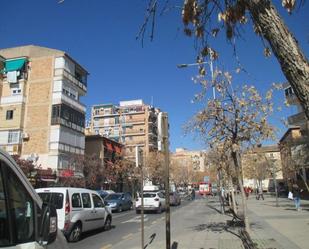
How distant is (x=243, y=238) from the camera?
44.1 ft

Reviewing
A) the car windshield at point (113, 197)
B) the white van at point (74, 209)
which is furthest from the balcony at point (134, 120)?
the white van at point (74, 209)

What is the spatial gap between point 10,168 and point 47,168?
43.6 m

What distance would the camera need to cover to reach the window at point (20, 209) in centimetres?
301

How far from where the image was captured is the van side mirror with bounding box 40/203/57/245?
303cm

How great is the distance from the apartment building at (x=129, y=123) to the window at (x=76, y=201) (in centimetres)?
8912

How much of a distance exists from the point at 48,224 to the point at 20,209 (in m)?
0.27

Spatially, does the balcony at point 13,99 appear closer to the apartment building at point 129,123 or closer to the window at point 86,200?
the window at point 86,200

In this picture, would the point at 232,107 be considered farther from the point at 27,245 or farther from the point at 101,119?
the point at 101,119

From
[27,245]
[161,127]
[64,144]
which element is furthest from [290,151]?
[27,245]

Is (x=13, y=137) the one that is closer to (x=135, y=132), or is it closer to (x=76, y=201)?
(x=76, y=201)

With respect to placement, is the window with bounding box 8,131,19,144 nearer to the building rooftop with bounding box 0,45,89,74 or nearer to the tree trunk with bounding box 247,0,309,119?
the building rooftop with bounding box 0,45,89,74

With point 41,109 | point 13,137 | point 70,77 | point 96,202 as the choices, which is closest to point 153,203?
point 96,202

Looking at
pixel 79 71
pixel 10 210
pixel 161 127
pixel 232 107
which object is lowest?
pixel 10 210

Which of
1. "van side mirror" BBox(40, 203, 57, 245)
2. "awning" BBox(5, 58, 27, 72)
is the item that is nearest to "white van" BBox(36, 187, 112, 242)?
"van side mirror" BBox(40, 203, 57, 245)
